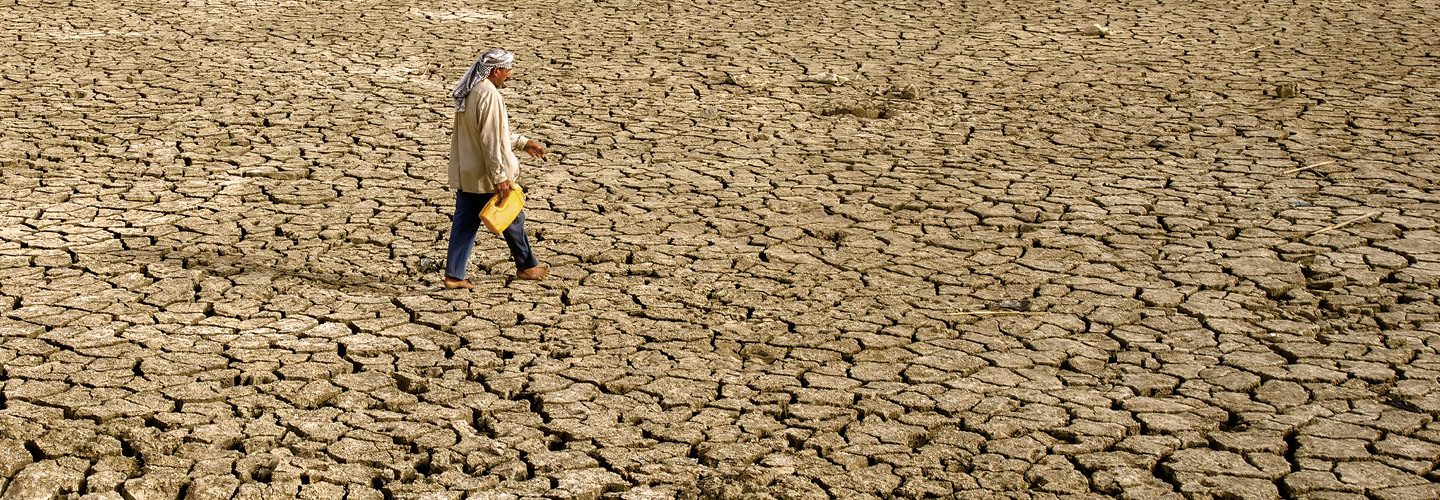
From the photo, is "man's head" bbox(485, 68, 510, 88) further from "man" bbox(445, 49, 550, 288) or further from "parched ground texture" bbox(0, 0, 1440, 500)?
"parched ground texture" bbox(0, 0, 1440, 500)

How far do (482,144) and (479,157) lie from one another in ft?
0.34

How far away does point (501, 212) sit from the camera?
7.01 m

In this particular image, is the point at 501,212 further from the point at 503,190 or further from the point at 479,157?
the point at 479,157

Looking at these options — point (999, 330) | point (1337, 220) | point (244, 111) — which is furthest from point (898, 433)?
point (244, 111)

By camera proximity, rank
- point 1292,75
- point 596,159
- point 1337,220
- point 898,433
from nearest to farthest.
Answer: point 898,433, point 1337,220, point 596,159, point 1292,75

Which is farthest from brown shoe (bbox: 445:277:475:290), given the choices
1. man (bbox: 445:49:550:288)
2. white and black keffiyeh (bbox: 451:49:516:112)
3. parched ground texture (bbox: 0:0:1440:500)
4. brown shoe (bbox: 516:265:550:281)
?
white and black keffiyeh (bbox: 451:49:516:112)

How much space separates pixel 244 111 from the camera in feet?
35.6

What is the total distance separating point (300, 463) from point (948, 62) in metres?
8.79

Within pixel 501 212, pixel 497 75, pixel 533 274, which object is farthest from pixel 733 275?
pixel 497 75

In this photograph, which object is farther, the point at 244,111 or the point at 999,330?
the point at 244,111

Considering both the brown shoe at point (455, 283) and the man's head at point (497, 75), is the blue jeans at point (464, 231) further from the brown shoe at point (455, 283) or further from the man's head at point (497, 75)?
the man's head at point (497, 75)

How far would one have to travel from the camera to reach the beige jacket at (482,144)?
22.9ft

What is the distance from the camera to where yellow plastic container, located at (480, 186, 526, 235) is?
22.8ft

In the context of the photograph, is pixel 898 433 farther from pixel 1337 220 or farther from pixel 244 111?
pixel 244 111
